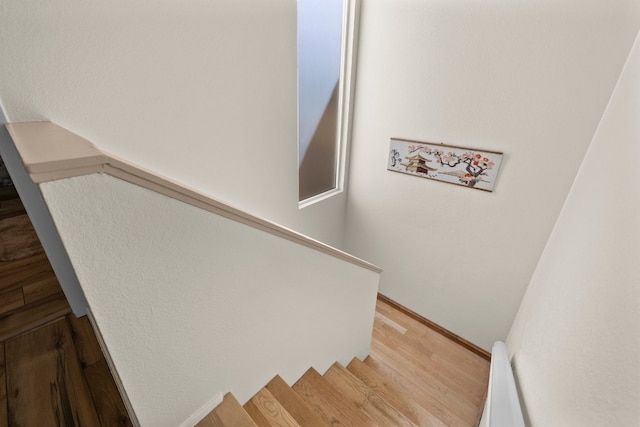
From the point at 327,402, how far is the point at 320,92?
2418 millimetres

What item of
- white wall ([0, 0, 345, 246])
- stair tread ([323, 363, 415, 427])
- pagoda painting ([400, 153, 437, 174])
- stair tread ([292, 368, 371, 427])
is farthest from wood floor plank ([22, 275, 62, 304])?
pagoda painting ([400, 153, 437, 174])

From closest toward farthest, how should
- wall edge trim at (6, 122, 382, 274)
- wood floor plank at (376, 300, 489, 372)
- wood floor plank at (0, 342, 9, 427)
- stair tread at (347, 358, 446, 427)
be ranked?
wall edge trim at (6, 122, 382, 274) < wood floor plank at (0, 342, 9, 427) < stair tread at (347, 358, 446, 427) < wood floor plank at (376, 300, 489, 372)

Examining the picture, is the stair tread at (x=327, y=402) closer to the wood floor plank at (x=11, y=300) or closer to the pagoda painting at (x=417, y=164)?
the wood floor plank at (x=11, y=300)

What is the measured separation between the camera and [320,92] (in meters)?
2.52

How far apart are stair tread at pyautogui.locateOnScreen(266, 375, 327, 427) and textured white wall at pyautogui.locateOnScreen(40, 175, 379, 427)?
2.8 inches

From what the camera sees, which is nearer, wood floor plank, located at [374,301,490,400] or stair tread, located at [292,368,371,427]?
stair tread, located at [292,368,371,427]

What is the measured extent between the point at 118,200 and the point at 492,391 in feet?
6.14

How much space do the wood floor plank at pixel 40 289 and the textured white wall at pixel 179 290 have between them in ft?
3.86

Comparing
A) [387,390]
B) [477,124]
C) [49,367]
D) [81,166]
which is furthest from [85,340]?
[477,124]

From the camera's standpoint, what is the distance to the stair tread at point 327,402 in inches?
58.2

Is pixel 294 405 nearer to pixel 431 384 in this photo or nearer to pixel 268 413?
pixel 268 413

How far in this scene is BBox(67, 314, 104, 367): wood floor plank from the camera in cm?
116

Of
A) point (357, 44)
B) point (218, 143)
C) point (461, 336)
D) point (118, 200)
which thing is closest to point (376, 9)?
point (357, 44)

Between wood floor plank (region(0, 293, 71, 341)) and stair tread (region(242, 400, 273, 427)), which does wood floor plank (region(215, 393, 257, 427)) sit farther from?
wood floor plank (region(0, 293, 71, 341))
